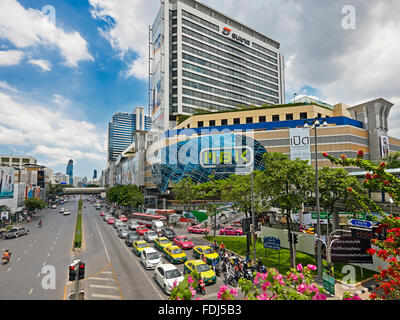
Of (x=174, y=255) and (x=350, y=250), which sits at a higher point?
(x=350, y=250)

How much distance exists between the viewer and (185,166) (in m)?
68.3

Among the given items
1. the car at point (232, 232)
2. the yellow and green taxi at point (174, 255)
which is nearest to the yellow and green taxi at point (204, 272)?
the yellow and green taxi at point (174, 255)

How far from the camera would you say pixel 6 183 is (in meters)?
52.1

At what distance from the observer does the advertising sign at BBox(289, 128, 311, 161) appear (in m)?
57.5

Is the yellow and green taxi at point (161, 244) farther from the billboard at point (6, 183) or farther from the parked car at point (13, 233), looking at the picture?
the billboard at point (6, 183)

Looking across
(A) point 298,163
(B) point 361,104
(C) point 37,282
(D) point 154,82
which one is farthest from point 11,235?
(B) point 361,104

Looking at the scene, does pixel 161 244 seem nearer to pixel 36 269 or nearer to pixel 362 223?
pixel 36 269

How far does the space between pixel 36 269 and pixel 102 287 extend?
952cm

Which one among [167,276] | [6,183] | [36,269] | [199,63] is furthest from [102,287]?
[199,63]

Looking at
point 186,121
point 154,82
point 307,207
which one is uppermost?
point 154,82

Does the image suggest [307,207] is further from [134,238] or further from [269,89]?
[269,89]

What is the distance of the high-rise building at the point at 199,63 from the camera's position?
87312mm
